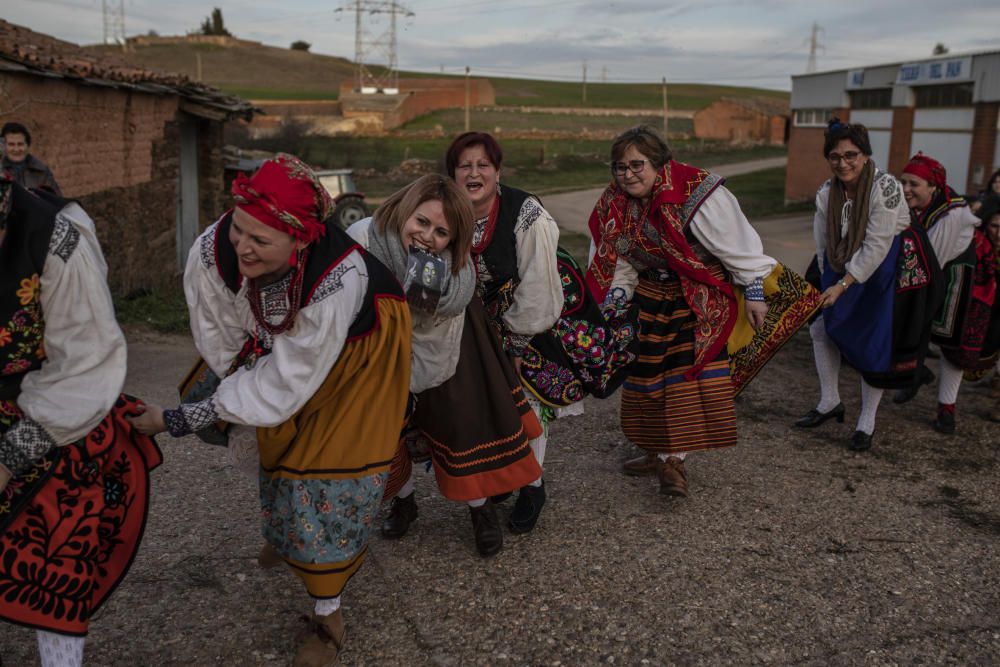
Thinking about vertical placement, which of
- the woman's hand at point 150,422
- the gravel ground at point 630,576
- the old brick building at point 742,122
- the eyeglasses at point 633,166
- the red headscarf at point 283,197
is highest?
the old brick building at point 742,122

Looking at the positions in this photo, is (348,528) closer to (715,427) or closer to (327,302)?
(327,302)

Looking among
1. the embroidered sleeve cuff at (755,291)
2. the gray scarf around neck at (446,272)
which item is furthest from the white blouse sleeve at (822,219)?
the gray scarf around neck at (446,272)

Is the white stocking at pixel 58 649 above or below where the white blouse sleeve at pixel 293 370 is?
below

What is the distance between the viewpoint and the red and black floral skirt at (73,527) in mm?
2318

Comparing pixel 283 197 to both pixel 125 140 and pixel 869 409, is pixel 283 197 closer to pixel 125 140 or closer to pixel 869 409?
pixel 869 409

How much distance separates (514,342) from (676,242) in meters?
0.92

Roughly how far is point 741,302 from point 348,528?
7.74ft

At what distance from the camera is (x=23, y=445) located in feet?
7.37

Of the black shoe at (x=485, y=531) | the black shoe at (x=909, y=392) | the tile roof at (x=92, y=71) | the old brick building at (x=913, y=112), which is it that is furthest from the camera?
the old brick building at (x=913, y=112)

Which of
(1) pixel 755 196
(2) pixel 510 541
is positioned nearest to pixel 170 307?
(2) pixel 510 541

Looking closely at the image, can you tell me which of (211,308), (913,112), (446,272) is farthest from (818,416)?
(913,112)

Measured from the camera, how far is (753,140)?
55.5 m

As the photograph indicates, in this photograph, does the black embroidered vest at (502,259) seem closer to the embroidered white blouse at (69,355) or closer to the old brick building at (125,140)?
the embroidered white blouse at (69,355)

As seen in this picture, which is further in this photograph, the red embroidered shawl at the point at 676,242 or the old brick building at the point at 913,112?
the old brick building at the point at 913,112
